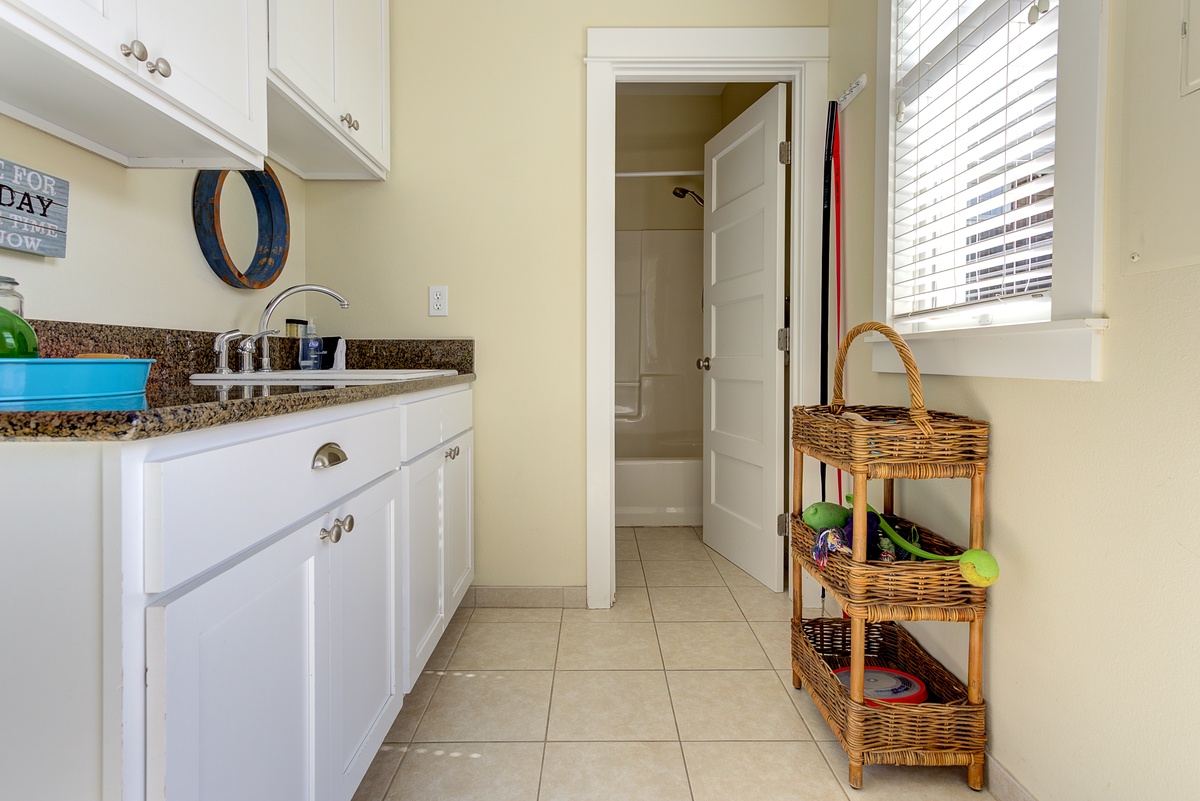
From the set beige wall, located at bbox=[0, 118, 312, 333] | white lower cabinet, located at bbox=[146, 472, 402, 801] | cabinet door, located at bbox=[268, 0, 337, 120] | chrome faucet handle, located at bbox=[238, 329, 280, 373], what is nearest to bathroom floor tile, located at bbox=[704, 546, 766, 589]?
white lower cabinet, located at bbox=[146, 472, 402, 801]

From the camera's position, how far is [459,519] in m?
2.25

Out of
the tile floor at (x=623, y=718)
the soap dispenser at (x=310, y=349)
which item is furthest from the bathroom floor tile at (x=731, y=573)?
the soap dispenser at (x=310, y=349)

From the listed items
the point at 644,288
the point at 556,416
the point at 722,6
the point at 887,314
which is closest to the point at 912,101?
the point at 887,314

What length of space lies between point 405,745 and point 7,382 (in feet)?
4.10

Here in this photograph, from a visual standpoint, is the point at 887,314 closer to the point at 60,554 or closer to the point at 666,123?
the point at 60,554

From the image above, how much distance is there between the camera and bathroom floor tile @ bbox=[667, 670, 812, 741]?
1.68m

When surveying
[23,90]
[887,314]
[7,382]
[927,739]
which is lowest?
[927,739]

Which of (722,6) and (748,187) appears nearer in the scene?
(722,6)

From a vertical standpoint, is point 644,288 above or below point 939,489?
above

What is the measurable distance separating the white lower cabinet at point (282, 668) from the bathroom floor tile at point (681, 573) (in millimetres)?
1529

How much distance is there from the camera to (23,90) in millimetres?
1149

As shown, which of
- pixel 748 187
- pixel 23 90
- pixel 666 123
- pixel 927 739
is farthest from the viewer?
pixel 666 123

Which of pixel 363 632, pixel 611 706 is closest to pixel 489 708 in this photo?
pixel 611 706

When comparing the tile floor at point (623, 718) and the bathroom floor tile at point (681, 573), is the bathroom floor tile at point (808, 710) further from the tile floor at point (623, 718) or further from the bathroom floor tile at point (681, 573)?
the bathroom floor tile at point (681, 573)
